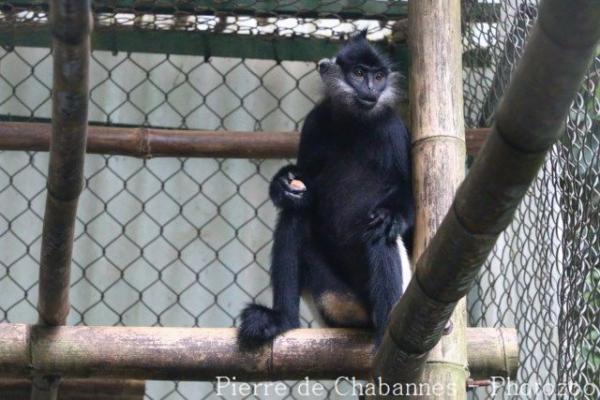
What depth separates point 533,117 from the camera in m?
1.37

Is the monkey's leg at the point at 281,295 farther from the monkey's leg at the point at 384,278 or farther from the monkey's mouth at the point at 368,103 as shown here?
the monkey's mouth at the point at 368,103

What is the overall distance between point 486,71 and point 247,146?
0.89 meters

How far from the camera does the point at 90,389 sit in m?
2.98

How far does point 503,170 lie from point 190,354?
121 cm

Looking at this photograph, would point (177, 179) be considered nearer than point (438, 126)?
No

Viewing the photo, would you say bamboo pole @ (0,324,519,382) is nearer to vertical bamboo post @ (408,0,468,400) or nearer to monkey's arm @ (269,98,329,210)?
vertical bamboo post @ (408,0,468,400)

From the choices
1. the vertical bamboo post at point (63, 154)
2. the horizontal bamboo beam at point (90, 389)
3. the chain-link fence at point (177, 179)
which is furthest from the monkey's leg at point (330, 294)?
the chain-link fence at point (177, 179)

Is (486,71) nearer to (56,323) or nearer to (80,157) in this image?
(56,323)

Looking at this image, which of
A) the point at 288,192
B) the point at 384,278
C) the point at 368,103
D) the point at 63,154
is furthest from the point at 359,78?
the point at 63,154

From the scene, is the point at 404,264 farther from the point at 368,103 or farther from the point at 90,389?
the point at 90,389

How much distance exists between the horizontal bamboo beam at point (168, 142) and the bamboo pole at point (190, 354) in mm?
814

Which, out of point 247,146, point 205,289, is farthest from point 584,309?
point 205,289

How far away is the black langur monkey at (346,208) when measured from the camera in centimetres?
263

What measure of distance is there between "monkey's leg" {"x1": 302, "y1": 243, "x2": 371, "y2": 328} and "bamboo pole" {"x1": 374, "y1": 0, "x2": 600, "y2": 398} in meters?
0.71
